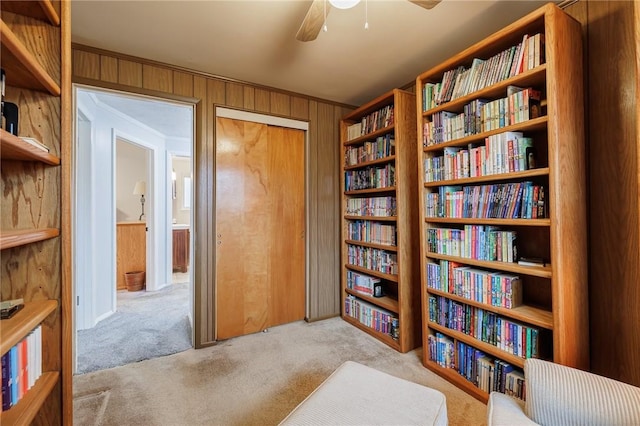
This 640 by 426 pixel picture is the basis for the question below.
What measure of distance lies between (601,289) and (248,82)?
302 cm

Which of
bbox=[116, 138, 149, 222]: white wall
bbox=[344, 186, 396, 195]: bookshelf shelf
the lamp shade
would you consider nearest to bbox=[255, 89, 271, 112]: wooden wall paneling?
bbox=[344, 186, 396, 195]: bookshelf shelf

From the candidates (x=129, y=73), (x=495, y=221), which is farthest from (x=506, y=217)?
(x=129, y=73)

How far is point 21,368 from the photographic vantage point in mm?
963

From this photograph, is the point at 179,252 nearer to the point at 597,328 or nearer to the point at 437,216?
the point at 437,216

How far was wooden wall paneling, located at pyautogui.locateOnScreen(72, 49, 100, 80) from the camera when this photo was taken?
2098mm

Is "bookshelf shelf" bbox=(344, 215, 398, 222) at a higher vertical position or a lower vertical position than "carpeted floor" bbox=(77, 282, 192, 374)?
higher

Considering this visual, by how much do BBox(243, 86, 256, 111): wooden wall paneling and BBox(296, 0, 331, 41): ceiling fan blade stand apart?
1.30m

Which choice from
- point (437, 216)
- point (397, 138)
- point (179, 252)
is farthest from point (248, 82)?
point (179, 252)

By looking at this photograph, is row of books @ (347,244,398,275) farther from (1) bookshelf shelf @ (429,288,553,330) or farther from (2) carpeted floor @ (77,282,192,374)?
(2) carpeted floor @ (77,282,192,374)

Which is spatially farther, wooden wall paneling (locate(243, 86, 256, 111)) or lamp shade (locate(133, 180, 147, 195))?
lamp shade (locate(133, 180, 147, 195))

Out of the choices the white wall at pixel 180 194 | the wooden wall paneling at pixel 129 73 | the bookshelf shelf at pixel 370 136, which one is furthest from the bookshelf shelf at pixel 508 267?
the white wall at pixel 180 194

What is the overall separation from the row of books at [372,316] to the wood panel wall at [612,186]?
1.29 m

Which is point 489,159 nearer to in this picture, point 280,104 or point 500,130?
point 500,130

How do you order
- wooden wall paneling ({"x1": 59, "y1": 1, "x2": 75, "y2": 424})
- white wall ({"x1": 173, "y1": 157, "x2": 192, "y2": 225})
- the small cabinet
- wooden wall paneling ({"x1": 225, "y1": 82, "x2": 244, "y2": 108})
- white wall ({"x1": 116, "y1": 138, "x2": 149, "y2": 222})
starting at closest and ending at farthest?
1. wooden wall paneling ({"x1": 59, "y1": 1, "x2": 75, "y2": 424})
2. wooden wall paneling ({"x1": 225, "y1": 82, "x2": 244, "y2": 108})
3. white wall ({"x1": 116, "y1": 138, "x2": 149, "y2": 222})
4. the small cabinet
5. white wall ({"x1": 173, "y1": 157, "x2": 192, "y2": 225})
